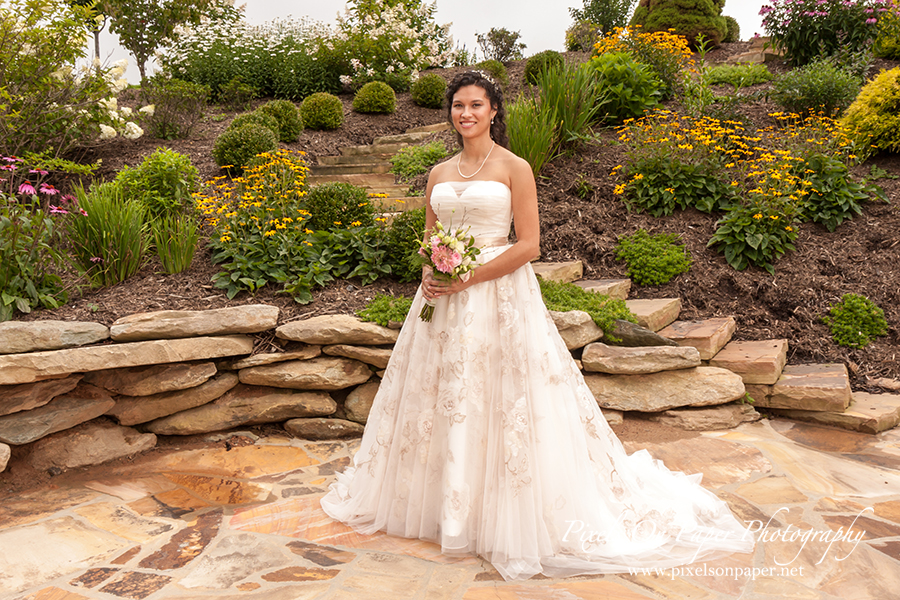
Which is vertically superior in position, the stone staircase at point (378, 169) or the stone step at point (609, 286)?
the stone staircase at point (378, 169)

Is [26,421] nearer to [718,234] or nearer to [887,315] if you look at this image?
[718,234]

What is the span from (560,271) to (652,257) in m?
0.91

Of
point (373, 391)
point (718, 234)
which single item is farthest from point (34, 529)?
point (718, 234)

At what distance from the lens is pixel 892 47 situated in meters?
9.37

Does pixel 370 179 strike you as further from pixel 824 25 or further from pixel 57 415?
pixel 824 25

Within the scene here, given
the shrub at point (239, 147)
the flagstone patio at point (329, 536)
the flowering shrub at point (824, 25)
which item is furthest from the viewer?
the flowering shrub at point (824, 25)

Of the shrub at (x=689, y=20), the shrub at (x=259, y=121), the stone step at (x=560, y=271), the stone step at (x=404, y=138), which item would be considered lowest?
the stone step at (x=560, y=271)

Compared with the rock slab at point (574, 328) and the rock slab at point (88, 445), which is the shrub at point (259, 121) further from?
the rock slab at point (574, 328)

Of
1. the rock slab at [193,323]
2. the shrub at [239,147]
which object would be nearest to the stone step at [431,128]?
the shrub at [239,147]

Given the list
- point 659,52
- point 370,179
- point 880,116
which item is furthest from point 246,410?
point 659,52

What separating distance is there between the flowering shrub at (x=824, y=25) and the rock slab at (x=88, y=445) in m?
10.7

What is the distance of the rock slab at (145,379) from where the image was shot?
12.7 ft

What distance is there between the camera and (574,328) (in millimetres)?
4137

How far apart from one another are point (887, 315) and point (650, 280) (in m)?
1.95
